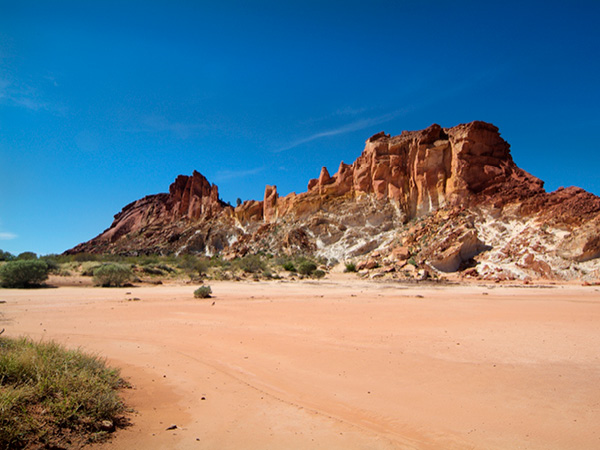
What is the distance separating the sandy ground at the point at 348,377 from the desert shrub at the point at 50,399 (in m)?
0.30

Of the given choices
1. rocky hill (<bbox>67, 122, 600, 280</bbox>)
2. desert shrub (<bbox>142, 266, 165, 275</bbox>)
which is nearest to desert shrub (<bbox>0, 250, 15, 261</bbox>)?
desert shrub (<bbox>142, 266, 165, 275</bbox>)

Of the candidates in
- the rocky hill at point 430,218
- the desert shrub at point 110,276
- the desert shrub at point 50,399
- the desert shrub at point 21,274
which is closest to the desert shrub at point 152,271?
the desert shrub at point 110,276

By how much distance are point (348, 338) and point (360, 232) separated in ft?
113

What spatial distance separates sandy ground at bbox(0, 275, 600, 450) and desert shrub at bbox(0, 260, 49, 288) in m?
9.37

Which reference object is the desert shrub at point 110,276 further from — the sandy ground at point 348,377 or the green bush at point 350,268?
the green bush at point 350,268

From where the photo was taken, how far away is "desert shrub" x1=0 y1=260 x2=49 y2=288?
1691cm

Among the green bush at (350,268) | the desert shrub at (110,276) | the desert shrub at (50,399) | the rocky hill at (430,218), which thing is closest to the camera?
the desert shrub at (50,399)

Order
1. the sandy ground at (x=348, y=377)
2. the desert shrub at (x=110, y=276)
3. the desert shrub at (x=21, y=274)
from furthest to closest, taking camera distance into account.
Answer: the desert shrub at (x=110, y=276) < the desert shrub at (x=21, y=274) < the sandy ground at (x=348, y=377)

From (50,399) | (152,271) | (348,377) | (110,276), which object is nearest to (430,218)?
(152,271)

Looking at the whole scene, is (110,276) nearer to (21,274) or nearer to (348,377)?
(21,274)

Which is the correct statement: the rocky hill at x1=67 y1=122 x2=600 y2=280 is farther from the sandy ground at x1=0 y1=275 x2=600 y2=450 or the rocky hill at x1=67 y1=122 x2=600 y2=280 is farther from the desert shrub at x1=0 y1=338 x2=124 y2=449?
the desert shrub at x1=0 y1=338 x2=124 y2=449

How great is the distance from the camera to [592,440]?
3203 millimetres

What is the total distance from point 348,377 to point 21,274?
60.8 feet

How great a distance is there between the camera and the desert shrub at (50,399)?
2.56 m
